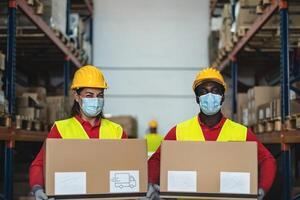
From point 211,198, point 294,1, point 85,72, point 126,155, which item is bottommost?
point 211,198

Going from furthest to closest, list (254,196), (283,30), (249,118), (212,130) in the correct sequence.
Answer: (249,118), (283,30), (212,130), (254,196)

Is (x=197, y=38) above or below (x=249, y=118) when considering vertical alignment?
above

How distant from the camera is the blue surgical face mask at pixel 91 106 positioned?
3832 mm

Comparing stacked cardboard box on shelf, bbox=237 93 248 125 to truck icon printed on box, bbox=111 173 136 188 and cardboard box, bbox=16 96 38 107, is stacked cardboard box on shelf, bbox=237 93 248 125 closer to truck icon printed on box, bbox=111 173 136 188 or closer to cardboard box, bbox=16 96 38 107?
cardboard box, bbox=16 96 38 107

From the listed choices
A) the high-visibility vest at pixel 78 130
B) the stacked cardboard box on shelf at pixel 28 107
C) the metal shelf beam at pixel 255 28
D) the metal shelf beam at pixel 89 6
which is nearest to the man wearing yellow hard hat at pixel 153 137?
the metal shelf beam at pixel 255 28

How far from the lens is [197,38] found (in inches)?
495

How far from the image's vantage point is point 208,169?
3463mm

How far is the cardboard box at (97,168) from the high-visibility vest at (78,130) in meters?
0.36

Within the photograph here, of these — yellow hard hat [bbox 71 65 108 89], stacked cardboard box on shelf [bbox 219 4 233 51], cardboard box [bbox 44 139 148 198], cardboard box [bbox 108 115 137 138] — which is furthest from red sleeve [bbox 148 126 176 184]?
cardboard box [bbox 108 115 137 138]

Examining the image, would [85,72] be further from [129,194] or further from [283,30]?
[283,30]

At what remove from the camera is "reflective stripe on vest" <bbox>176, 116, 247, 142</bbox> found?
12.3 ft

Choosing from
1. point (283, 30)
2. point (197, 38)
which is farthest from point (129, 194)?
point (197, 38)

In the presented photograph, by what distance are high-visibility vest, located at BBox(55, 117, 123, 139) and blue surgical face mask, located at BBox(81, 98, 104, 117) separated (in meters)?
0.11

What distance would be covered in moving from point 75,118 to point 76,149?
540 millimetres
